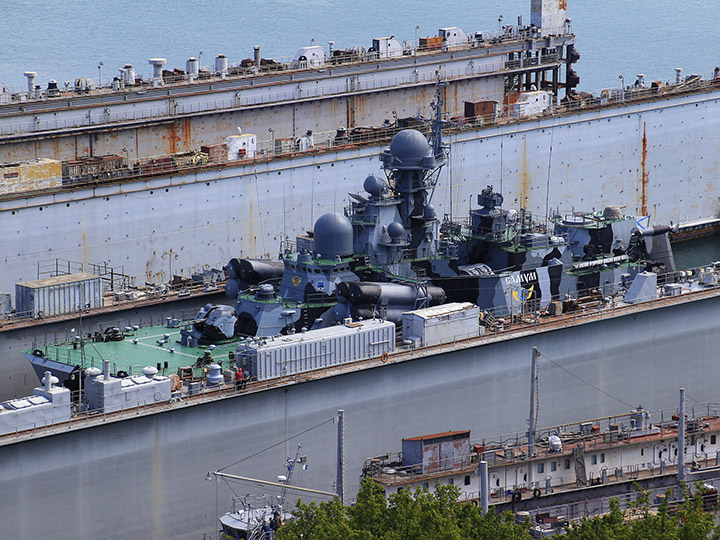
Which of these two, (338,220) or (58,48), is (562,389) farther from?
(58,48)

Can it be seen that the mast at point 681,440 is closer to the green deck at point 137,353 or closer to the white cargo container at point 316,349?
the white cargo container at point 316,349

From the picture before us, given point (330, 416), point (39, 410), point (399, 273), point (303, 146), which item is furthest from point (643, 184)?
point (39, 410)

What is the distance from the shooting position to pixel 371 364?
46500 mm

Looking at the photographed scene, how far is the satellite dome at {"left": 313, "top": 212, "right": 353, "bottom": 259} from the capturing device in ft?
164

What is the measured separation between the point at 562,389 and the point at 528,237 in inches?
224

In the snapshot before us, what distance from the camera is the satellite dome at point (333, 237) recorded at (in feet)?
164

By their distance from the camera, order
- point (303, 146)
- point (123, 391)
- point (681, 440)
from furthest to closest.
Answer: point (303, 146), point (681, 440), point (123, 391)

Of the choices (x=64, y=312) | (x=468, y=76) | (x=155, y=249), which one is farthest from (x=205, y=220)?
(x=468, y=76)

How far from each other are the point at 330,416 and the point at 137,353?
6.63 meters

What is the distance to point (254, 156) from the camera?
73125 millimetres

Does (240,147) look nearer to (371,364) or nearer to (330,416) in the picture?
(371,364)

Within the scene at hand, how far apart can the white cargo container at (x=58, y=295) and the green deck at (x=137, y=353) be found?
5.88 meters

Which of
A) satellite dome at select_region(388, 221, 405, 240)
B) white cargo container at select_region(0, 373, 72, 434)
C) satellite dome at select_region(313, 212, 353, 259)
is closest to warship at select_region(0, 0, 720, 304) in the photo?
satellite dome at select_region(313, 212, 353, 259)

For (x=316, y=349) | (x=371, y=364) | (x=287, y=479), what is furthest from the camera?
(x=371, y=364)
